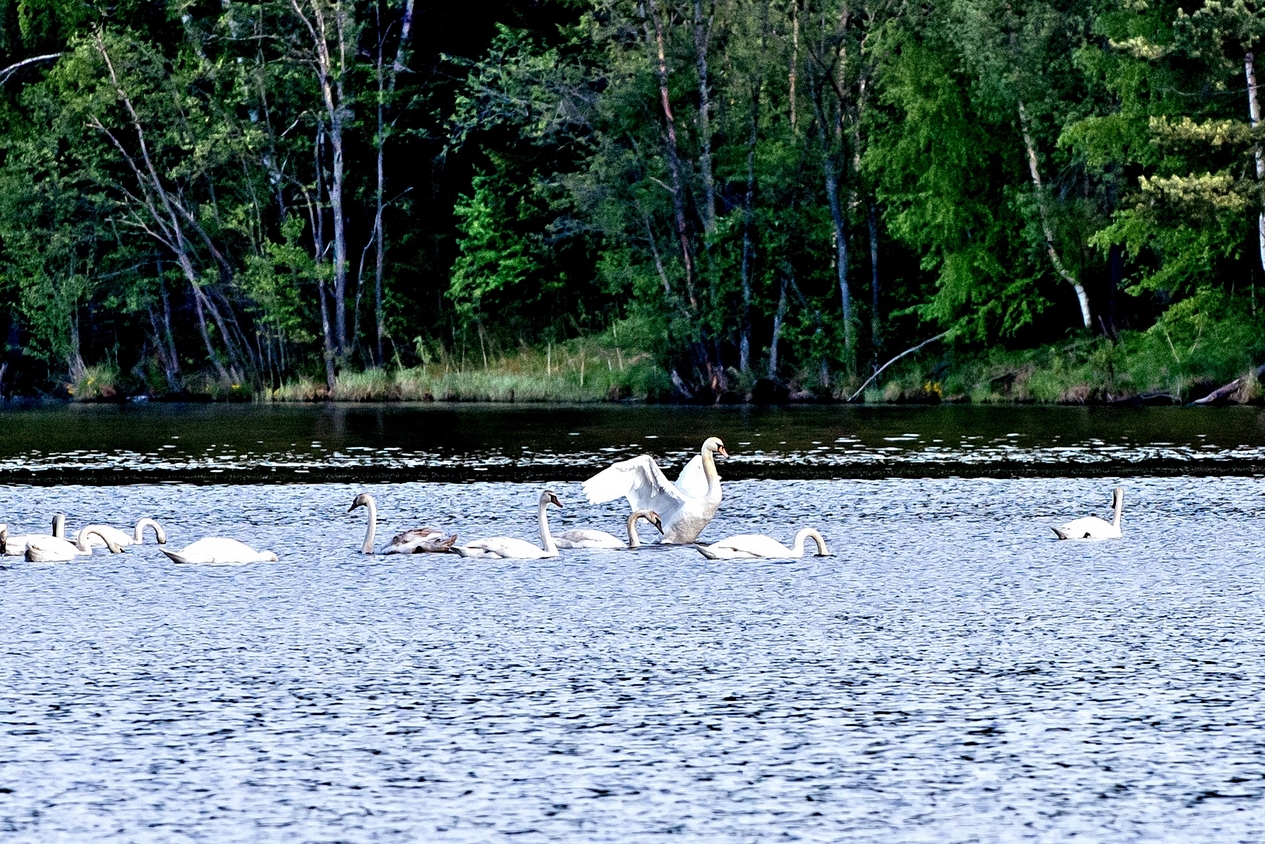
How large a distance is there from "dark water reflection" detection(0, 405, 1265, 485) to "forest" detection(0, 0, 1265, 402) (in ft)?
20.6

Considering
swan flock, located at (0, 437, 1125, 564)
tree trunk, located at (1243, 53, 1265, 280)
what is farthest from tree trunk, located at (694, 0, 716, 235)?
swan flock, located at (0, 437, 1125, 564)

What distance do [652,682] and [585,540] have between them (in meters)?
6.59

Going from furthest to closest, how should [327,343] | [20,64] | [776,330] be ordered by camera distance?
1. [20,64]
2. [327,343]
3. [776,330]

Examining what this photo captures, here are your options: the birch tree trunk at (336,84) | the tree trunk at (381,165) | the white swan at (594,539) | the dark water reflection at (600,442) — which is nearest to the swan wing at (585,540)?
the white swan at (594,539)

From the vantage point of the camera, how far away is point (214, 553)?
1510cm

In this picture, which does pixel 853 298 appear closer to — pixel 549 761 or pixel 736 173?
pixel 736 173

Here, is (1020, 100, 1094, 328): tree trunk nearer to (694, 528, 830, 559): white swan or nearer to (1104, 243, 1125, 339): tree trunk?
(1104, 243, 1125, 339): tree trunk

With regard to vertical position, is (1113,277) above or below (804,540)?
above

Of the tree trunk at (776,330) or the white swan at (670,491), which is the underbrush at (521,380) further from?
the white swan at (670,491)

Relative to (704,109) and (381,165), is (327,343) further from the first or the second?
(704,109)

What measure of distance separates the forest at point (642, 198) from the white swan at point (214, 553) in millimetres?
30016

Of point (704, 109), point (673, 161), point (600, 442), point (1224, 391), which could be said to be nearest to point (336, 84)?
point (673, 161)

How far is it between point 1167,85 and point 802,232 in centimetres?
1190

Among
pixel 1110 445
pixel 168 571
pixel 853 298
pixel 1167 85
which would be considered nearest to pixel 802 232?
pixel 853 298
